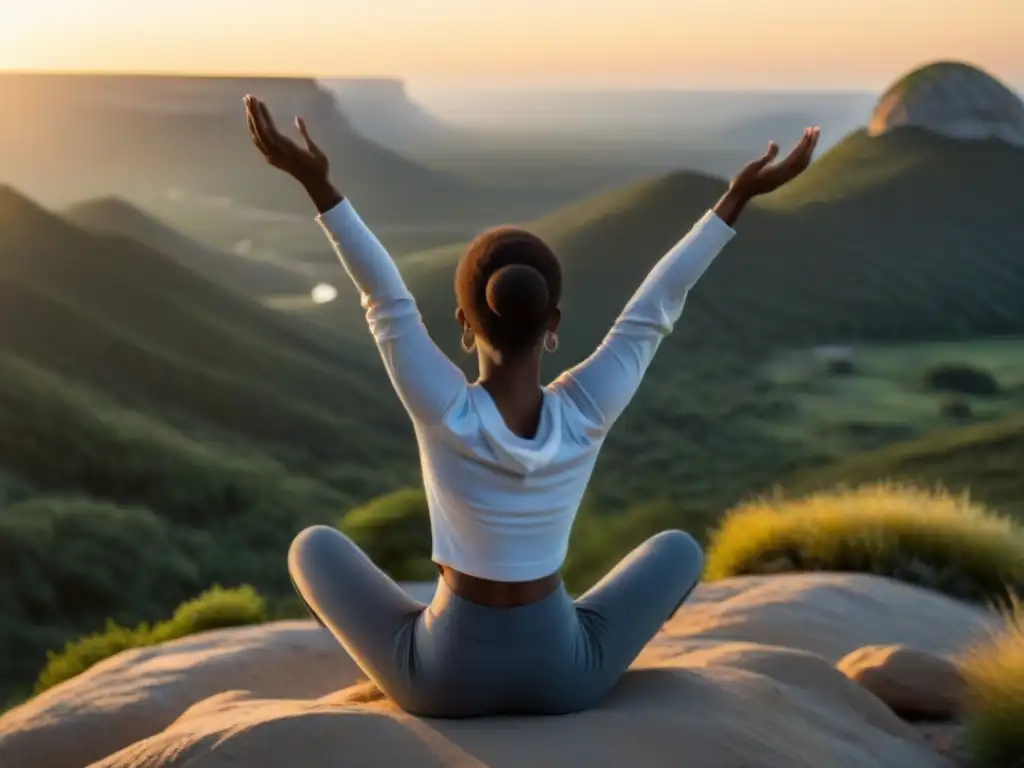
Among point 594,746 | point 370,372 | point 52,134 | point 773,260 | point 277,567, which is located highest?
point 52,134

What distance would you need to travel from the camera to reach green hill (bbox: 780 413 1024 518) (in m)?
4.10

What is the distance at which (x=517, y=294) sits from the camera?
42.4 inches

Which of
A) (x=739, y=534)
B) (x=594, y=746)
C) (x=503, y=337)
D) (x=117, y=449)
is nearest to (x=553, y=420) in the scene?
(x=503, y=337)

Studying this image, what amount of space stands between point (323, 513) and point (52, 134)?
216cm

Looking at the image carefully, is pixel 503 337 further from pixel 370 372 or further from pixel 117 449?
pixel 370 372

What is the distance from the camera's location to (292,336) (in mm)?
4660

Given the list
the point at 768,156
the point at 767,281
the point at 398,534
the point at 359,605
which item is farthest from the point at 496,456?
the point at 767,281

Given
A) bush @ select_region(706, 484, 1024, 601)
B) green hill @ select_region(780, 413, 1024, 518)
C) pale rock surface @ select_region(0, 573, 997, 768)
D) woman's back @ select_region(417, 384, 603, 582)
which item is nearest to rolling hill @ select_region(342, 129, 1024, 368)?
green hill @ select_region(780, 413, 1024, 518)

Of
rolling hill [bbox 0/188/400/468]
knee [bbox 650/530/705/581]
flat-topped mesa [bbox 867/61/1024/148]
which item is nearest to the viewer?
knee [bbox 650/530/705/581]

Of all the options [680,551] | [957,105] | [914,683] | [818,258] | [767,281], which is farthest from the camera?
[957,105]

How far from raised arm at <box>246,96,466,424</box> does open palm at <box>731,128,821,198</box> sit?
1.45ft

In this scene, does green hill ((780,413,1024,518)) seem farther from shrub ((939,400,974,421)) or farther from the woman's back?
the woman's back

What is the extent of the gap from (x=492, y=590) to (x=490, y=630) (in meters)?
0.04

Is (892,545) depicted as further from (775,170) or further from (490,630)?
(490,630)
